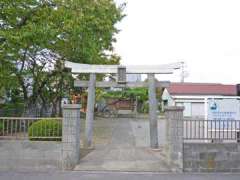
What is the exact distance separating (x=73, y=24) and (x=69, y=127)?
5.84 metres

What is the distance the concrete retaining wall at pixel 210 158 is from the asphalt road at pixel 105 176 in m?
0.38

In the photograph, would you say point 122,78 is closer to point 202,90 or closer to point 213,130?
Answer: point 213,130

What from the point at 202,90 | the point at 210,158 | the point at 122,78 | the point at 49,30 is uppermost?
the point at 49,30

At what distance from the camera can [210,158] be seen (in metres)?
11.6

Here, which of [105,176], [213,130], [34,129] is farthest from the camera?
[213,130]

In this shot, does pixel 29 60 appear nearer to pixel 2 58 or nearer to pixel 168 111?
pixel 2 58

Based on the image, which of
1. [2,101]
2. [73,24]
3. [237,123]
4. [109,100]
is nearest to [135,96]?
[109,100]

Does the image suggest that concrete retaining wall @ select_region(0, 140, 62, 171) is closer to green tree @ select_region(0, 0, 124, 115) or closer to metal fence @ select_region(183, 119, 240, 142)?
metal fence @ select_region(183, 119, 240, 142)

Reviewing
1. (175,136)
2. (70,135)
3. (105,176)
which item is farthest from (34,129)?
(175,136)

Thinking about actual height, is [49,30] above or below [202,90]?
above

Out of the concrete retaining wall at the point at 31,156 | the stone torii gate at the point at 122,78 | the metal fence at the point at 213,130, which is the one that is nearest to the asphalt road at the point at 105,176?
the concrete retaining wall at the point at 31,156

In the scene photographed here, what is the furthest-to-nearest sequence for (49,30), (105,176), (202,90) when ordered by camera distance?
1. (202,90)
2. (49,30)
3. (105,176)

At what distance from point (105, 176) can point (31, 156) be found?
256 cm

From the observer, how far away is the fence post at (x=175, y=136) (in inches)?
454
